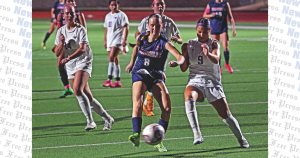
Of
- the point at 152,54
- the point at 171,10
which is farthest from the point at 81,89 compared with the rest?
the point at 171,10

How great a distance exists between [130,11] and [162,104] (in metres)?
32.5

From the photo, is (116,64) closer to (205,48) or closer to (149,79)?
(149,79)

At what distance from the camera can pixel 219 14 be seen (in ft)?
42.4

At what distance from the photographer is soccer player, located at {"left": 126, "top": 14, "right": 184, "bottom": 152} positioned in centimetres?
595

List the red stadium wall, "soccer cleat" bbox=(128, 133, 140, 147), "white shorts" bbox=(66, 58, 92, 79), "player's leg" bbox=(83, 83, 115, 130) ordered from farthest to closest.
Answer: the red stadium wall < "player's leg" bbox=(83, 83, 115, 130) < "white shorts" bbox=(66, 58, 92, 79) < "soccer cleat" bbox=(128, 133, 140, 147)

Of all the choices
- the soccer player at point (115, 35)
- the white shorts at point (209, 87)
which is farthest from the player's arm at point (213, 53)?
the soccer player at point (115, 35)

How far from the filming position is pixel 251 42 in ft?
74.1

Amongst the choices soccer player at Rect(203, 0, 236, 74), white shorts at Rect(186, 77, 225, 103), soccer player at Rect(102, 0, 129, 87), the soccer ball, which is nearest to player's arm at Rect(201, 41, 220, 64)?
white shorts at Rect(186, 77, 225, 103)

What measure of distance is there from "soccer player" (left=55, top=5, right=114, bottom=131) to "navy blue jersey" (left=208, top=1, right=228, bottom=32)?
662 cm

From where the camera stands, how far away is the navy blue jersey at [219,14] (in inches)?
508

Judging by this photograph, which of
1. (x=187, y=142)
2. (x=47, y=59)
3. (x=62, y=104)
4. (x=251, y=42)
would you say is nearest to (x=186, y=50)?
(x=187, y=142)

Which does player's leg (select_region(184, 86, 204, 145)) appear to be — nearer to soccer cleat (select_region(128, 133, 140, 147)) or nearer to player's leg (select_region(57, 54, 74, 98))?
soccer cleat (select_region(128, 133, 140, 147))

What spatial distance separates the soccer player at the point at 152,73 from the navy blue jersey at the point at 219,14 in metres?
7.21

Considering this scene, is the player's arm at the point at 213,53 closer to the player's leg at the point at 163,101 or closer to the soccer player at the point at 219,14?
the player's leg at the point at 163,101
